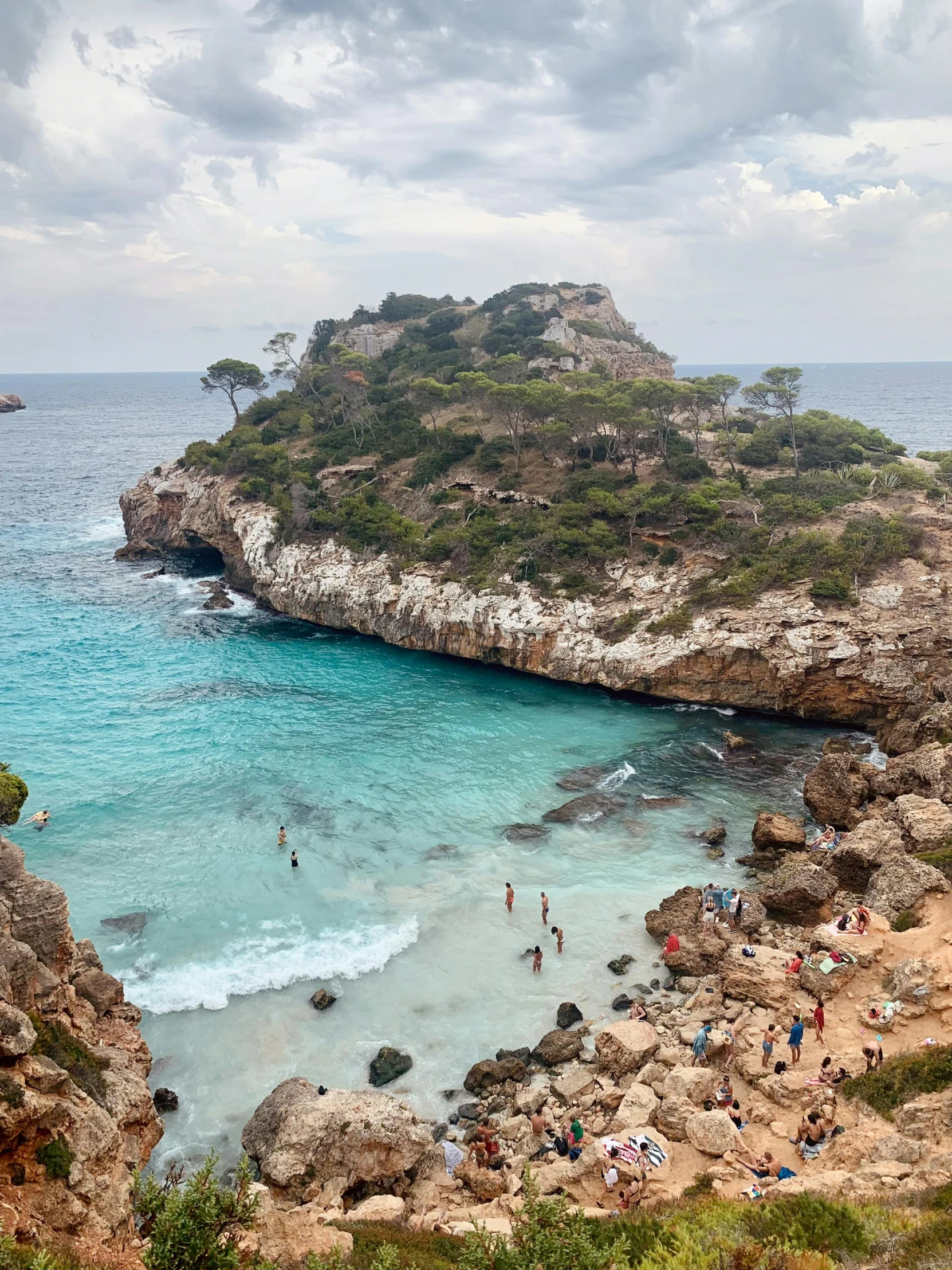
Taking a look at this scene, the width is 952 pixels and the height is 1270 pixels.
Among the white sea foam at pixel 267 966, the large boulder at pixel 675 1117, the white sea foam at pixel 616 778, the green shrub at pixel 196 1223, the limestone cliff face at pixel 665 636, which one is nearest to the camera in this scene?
the green shrub at pixel 196 1223

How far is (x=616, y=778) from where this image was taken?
31953 millimetres

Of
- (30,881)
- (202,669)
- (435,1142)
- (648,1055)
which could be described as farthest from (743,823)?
(202,669)

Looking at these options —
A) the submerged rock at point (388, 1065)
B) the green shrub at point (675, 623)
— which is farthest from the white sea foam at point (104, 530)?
the submerged rock at point (388, 1065)

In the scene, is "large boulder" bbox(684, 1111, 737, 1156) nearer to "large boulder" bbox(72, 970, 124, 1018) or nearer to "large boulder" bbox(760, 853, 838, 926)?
"large boulder" bbox(760, 853, 838, 926)

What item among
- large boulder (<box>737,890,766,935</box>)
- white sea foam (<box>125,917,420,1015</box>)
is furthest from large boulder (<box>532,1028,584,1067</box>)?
large boulder (<box>737,890,766,935</box>)

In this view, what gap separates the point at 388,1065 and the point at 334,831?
10.8 meters

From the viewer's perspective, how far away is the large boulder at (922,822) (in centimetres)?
2331

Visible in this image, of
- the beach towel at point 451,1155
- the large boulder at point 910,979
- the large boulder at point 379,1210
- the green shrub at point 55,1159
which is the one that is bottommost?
the beach towel at point 451,1155

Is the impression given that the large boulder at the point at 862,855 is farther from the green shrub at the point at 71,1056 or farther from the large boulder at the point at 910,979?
the green shrub at the point at 71,1056

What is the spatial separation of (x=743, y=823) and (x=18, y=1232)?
24983 millimetres

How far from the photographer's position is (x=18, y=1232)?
32.4ft

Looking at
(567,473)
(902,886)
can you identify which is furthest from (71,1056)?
(567,473)

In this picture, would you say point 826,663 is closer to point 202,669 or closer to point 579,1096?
point 579,1096

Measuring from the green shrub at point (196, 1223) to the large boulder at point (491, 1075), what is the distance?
9182mm
